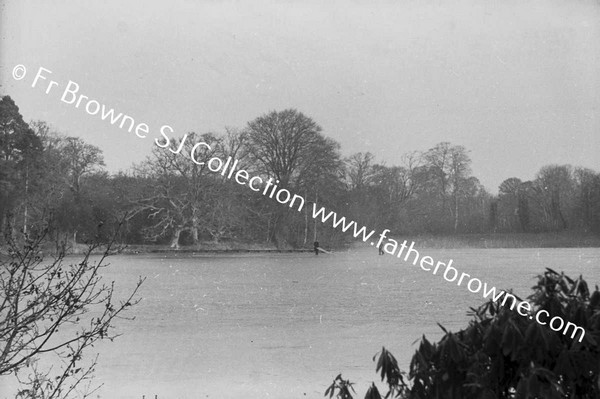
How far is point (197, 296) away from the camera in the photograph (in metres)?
Answer: 7.50

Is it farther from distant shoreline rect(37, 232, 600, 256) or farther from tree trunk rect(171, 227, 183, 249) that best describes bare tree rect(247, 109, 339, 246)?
distant shoreline rect(37, 232, 600, 256)

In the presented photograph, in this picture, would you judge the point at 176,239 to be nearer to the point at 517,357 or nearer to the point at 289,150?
the point at 289,150

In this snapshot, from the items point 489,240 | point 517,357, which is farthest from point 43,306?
point 489,240

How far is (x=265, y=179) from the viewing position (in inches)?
449

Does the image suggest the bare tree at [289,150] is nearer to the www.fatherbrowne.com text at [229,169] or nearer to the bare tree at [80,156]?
the www.fatherbrowne.com text at [229,169]

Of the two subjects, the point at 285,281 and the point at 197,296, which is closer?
the point at 197,296

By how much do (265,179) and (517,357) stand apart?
10.5m

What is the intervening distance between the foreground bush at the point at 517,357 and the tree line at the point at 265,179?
227 cm

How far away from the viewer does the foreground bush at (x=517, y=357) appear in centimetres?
100

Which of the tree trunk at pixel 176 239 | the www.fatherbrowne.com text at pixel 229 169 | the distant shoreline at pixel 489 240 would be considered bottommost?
the tree trunk at pixel 176 239

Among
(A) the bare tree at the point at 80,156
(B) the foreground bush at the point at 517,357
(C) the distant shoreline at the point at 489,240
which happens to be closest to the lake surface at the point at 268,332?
(C) the distant shoreline at the point at 489,240

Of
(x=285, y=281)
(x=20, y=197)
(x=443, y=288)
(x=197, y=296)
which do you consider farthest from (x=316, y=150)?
(x=20, y=197)

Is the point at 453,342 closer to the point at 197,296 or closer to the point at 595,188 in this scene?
the point at 197,296

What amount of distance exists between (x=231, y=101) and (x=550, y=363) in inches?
226
